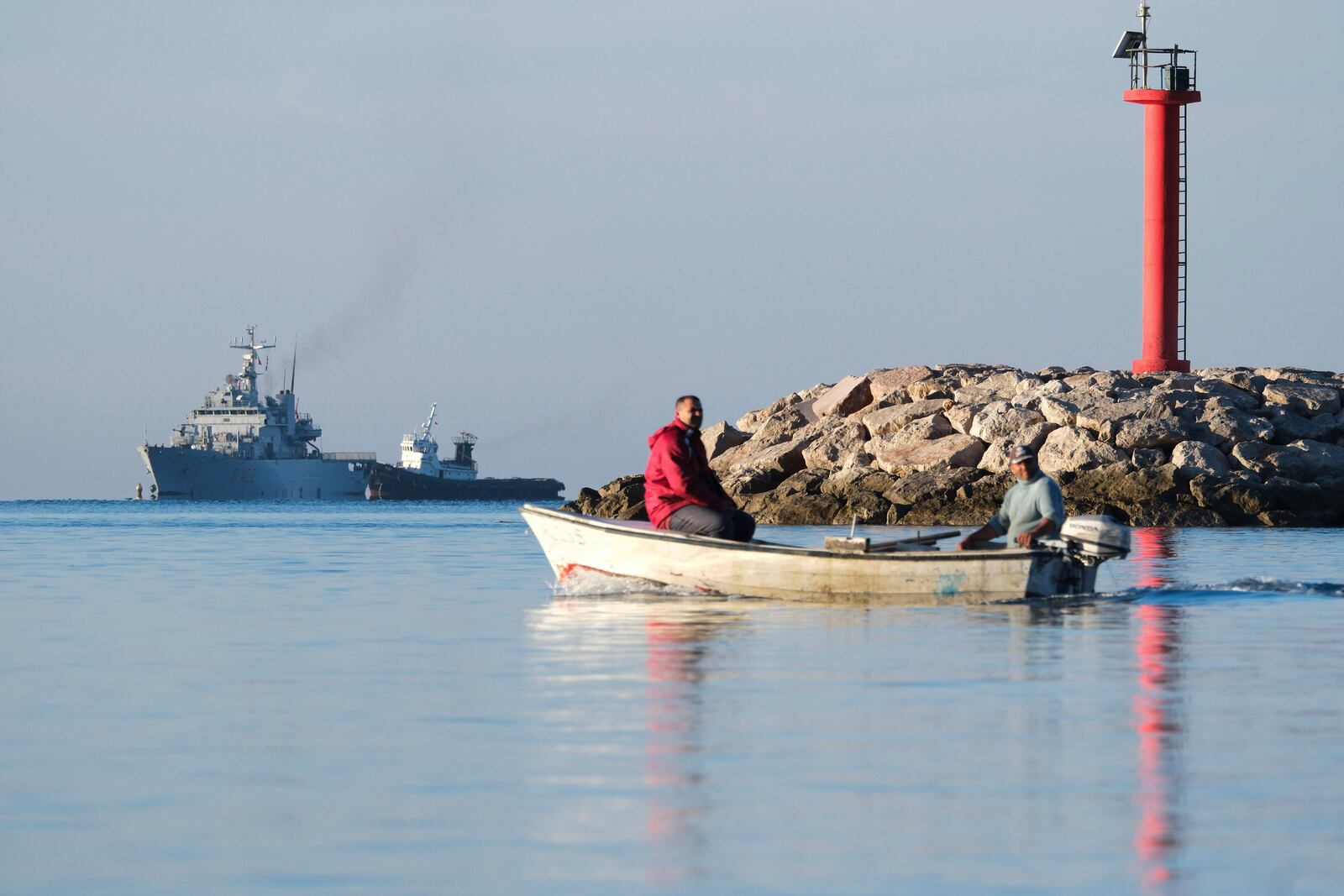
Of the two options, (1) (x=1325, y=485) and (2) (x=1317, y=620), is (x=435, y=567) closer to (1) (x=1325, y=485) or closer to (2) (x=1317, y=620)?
(2) (x=1317, y=620)

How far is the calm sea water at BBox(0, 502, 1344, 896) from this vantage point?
658 centimetres

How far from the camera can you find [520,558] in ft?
101

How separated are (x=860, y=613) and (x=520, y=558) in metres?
14.4

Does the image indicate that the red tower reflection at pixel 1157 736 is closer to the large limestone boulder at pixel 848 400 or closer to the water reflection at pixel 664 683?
the water reflection at pixel 664 683

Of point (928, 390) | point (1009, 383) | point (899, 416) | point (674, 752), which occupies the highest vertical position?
point (1009, 383)

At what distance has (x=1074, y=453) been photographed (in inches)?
1618

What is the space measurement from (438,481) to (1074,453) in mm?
98984

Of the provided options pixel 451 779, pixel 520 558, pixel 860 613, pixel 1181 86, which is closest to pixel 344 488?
pixel 1181 86

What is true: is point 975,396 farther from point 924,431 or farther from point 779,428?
point 779,428

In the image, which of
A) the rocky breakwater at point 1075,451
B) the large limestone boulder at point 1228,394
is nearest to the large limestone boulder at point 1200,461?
the rocky breakwater at point 1075,451

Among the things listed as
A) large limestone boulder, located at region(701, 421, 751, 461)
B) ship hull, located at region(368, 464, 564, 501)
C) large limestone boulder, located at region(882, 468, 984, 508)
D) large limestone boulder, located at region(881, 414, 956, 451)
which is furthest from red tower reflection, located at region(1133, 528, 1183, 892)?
ship hull, located at region(368, 464, 564, 501)

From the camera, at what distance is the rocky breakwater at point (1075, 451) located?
40.5m

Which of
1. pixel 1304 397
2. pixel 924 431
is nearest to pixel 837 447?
pixel 924 431

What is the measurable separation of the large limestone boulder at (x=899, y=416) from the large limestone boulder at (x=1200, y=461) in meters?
6.68
